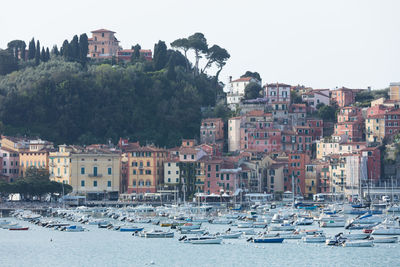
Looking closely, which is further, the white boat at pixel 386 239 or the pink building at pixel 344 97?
the pink building at pixel 344 97

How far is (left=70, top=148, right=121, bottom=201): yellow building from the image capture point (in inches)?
4360

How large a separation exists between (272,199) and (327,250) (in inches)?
1527

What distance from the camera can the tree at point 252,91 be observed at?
132m

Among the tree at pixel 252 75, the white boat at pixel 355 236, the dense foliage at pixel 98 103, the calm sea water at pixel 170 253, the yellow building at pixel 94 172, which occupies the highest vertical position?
the tree at pixel 252 75

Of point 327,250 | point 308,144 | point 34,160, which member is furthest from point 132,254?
point 308,144

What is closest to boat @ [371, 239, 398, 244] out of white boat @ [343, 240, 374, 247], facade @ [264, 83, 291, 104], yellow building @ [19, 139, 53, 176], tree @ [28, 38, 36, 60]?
white boat @ [343, 240, 374, 247]

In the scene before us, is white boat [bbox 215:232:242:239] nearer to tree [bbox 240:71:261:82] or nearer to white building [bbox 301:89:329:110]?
white building [bbox 301:89:329:110]

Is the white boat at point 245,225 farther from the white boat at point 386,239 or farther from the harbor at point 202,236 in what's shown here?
the white boat at point 386,239

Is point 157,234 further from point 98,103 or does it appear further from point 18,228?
point 98,103

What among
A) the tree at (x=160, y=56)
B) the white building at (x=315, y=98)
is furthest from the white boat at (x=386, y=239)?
the tree at (x=160, y=56)

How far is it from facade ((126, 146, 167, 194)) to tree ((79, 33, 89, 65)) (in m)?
25.6

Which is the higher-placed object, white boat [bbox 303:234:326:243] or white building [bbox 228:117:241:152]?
white building [bbox 228:117:241:152]

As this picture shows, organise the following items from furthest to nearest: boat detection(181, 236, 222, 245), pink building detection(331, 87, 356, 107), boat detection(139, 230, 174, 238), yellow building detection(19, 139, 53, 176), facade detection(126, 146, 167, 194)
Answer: pink building detection(331, 87, 356, 107) → yellow building detection(19, 139, 53, 176) → facade detection(126, 146, 167, 194) → boat detection(139, 230, 174, 238) → boat detection(181, 236, 222, 245)

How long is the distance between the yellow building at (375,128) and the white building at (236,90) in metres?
20.9
